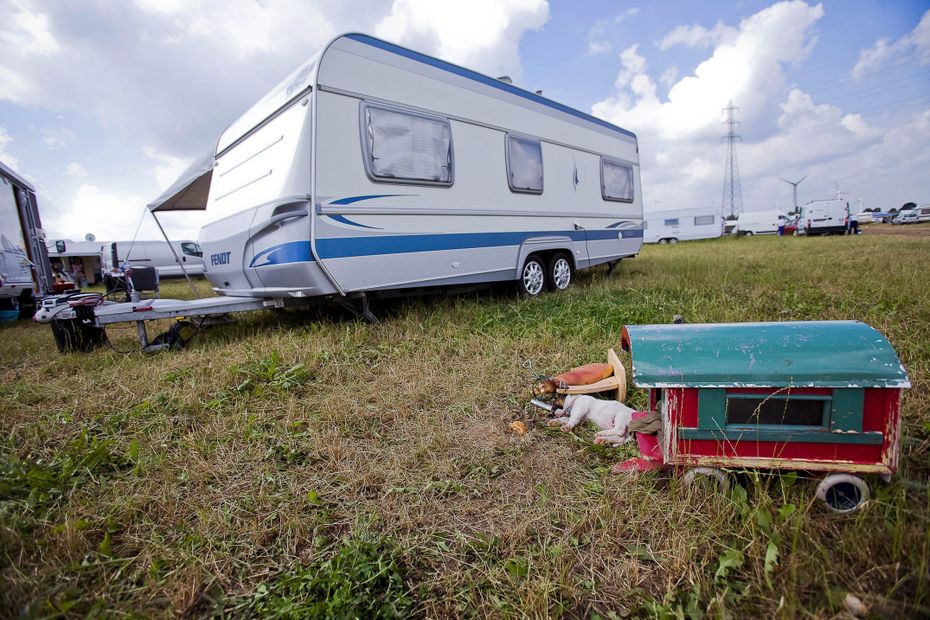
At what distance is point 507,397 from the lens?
2.86m

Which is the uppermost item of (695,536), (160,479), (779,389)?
(779,389)

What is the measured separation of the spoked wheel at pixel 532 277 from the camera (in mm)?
5884

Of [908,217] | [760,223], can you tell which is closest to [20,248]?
[760,223]

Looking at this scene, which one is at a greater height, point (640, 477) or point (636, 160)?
point (636, 160)

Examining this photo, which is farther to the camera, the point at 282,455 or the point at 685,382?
the point at 282,455

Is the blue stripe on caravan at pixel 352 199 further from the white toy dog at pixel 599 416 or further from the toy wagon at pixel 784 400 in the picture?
the toy wagon at pixel 784 400

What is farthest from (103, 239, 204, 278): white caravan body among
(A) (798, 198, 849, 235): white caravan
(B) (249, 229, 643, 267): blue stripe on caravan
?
(A) (798, 198, 849, 235): white caravan

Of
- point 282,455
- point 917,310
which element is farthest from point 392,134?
point 917,310

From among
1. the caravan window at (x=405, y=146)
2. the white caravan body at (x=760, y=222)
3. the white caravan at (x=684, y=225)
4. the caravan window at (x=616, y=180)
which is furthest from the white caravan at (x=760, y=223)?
the caravan window at (x=405, y=146)

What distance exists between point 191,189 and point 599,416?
236 inches

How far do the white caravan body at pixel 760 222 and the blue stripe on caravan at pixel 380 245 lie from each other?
35645 mm

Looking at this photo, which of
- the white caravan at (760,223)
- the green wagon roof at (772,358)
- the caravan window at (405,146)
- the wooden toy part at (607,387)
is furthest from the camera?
the white caravan at (760,223)

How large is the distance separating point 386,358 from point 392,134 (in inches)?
88.6

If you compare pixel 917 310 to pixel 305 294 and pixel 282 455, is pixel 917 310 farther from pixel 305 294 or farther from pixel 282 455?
pixel 305 294
